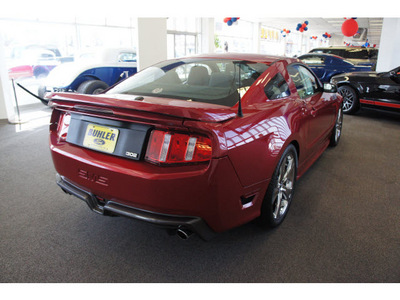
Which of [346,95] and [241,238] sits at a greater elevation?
[346,95]

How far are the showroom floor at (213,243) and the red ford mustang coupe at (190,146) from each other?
0.27 m


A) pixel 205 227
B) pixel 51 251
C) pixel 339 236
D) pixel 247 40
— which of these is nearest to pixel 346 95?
pixel 339 236

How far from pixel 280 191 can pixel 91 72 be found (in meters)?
5.69

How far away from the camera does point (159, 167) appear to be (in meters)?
1.61

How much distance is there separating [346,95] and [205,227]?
6.13 meters

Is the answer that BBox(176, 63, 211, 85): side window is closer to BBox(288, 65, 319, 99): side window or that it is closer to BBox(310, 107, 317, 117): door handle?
BBox(288, 65, 319, 99): side window

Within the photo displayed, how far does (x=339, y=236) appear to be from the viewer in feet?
7.14

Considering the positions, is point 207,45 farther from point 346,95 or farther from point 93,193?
point 93,193

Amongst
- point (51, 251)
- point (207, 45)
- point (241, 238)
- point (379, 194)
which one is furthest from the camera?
point (207, 45)

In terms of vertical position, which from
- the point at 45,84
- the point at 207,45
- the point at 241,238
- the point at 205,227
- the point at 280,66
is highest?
the point at 207,45

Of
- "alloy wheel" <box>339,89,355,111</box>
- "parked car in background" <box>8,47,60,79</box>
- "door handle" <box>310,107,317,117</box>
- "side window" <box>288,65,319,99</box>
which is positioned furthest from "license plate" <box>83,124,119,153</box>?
"parked car in background" <box>8,47,60,79</box>

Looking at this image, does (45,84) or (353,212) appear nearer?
(353,212)

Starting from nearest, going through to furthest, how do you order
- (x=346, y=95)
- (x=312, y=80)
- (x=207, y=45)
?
(x=312, y=80), (x=346, y=95), (x=207, y=45)

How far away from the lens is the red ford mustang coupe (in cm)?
156
